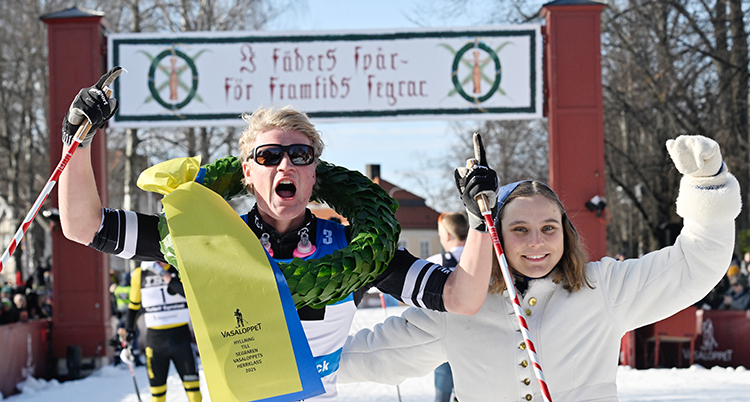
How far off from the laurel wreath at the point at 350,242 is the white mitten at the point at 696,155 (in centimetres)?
98

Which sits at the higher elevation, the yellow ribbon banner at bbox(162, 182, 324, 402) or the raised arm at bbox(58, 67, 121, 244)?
the raised arm at bbox(58, 67, 121, 244)

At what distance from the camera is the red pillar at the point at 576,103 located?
8.59 metres

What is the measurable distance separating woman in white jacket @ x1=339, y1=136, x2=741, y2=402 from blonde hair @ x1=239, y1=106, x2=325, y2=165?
2.45 ft

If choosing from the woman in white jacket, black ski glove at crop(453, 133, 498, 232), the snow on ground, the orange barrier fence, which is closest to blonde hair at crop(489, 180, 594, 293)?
the woman in white jacket

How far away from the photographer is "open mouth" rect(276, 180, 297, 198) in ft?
8.14

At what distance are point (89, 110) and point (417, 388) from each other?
627 cm

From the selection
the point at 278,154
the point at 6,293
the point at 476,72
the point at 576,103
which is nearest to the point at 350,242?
the point at 278,154

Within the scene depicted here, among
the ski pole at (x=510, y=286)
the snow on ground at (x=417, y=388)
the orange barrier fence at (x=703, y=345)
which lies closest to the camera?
the ski pole at (x=510, y=286)

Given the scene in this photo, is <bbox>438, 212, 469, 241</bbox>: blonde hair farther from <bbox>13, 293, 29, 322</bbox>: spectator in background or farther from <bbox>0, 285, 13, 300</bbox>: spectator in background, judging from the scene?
<bbox>0, 285, 13, 300</bbox>: spectator in background

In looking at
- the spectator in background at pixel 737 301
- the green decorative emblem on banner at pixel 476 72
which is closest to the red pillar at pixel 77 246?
the green decorative emblem on banner at pixel 476 72

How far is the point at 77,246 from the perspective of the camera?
349 inches

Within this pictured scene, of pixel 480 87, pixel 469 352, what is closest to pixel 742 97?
pixel 480 87

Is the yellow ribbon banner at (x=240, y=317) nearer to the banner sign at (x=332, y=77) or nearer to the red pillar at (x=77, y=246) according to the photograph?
the banner sign at (x=332, y=77)

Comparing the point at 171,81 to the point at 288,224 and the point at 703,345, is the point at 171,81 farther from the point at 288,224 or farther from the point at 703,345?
the point at 703,345
